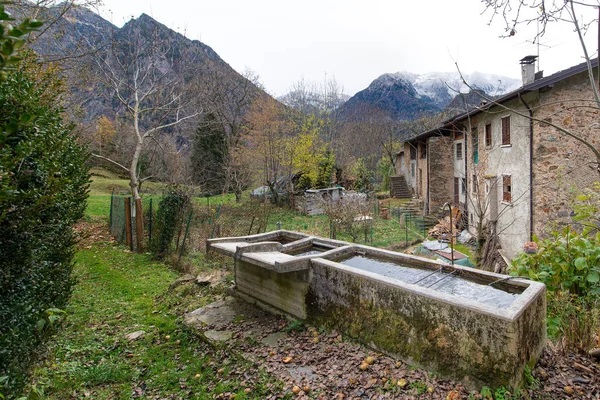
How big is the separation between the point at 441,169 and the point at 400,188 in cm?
731

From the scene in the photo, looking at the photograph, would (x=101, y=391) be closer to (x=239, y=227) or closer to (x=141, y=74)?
(x=239, y=227)

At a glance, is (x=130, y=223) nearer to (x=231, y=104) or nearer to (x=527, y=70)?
(x=527, y=70)

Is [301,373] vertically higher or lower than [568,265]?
lower

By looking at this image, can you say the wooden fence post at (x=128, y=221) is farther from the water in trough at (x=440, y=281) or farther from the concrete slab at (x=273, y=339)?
the water in trough at (x=440, y=281)

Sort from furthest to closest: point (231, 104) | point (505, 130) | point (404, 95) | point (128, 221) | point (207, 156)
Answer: point (404, 95), point (207, 156), point (231, 104), point (505, 130), point (128, 221)

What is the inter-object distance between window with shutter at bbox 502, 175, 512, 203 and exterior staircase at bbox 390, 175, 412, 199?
14163 mm

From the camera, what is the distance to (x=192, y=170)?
1117 inches

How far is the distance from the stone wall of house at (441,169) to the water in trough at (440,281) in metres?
16.0

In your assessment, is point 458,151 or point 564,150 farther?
point 458,151

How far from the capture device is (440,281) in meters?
4.45

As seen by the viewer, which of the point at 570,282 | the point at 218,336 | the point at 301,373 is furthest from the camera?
the point at 218,336

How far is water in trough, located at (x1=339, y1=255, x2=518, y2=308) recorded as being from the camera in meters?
3.90

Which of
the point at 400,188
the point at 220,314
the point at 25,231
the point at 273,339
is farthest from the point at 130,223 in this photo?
the point at 400,188

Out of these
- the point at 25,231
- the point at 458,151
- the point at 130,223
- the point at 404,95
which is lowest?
the point at 130,223
